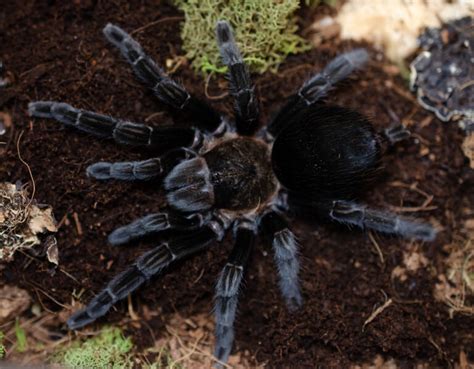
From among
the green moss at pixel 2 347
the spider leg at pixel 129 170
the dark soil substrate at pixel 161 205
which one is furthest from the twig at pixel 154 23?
the green moss at pixel 2 347

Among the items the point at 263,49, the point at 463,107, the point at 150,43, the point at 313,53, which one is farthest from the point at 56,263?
the point at 463,107

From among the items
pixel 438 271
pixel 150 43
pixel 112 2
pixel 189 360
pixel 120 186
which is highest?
pixel 112 2

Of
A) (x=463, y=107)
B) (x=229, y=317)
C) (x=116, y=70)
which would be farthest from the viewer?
(x=463, y=107)

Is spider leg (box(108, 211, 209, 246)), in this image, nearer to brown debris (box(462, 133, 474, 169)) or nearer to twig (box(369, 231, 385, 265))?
twig (box(369, 231, 385, 265))

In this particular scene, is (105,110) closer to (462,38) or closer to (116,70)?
(116,70)

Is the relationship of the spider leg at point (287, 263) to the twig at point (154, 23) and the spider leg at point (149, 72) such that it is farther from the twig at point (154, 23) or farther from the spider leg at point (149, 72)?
the twig at point (154, 23)

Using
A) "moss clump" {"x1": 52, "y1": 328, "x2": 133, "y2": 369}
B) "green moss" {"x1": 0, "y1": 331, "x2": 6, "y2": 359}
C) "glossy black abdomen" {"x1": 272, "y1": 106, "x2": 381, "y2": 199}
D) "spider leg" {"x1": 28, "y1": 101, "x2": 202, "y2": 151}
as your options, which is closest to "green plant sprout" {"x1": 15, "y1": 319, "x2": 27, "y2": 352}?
"green moss" {"x1": 0, "y1": 331, "x2": 6, "y2": 359}

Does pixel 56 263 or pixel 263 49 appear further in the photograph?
pixel 263 49
